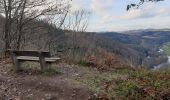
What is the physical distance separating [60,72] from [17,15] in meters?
8.38

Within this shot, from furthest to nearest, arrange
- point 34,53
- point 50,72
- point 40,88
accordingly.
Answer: point 34,53 → point 50,72 → point 40,88

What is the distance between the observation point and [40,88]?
32.5 ft

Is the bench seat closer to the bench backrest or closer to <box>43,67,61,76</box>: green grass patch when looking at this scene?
the bench backrest

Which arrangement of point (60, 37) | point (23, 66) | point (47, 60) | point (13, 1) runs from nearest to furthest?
point (47, 60) → point (23, 66) → point (13, 1) → point (60, 37)

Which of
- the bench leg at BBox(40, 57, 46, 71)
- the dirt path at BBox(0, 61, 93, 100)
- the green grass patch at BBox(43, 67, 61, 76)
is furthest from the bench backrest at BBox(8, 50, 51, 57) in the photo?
the dirt path at BBox(0, 61, 93, 100)

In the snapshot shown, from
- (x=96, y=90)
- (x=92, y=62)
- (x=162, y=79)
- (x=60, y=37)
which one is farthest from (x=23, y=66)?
(x=60, y=37)

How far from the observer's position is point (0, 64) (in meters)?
13.2

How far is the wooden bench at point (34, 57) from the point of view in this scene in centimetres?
1110

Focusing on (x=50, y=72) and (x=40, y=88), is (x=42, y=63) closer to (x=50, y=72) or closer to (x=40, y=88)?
(x=50, y=72)

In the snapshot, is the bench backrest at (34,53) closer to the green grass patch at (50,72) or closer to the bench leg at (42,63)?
the bench leg at (42,63)

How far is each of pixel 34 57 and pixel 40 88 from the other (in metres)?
1.69

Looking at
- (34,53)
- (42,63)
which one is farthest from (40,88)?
(34,53)

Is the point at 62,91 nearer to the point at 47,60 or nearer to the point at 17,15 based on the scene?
the point at 47,60

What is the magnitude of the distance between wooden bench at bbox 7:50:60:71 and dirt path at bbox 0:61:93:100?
0.48 metres
